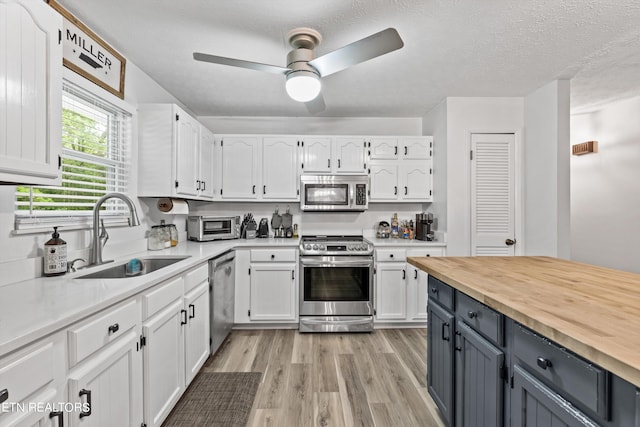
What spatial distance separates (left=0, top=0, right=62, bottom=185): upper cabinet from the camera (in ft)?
3.46

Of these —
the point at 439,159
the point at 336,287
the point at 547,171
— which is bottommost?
the point at 336,287

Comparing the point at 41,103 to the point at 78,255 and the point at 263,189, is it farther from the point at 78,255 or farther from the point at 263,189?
the point at 263,189

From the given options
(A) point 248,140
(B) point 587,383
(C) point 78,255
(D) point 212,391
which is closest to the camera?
(B) point 587,383

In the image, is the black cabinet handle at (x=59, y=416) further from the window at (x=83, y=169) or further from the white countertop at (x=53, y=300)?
the window at (x=83, y=169)

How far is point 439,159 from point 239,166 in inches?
93.1

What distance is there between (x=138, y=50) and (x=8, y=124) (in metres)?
1.52

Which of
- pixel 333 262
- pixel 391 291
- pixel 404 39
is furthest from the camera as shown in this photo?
pixel 391 291

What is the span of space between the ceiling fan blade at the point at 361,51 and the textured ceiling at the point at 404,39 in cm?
28

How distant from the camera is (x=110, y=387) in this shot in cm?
124

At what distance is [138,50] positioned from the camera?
224 centimetres

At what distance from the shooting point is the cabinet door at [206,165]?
3.08m

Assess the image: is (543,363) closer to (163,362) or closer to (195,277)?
(163,362)

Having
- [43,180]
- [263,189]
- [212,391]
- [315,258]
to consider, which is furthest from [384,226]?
[43,180]

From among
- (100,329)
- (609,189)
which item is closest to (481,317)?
(100,329)
